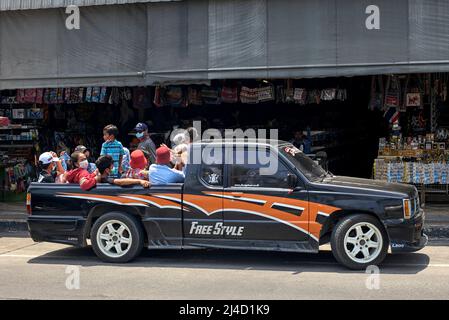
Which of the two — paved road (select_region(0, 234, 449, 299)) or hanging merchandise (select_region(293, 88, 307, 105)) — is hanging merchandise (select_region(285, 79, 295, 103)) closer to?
hanging merchandise (select_region(293, 88, 307, 105))

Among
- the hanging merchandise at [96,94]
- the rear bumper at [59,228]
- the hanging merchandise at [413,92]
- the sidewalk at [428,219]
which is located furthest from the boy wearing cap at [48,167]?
the hanging merchandise at [413,92]

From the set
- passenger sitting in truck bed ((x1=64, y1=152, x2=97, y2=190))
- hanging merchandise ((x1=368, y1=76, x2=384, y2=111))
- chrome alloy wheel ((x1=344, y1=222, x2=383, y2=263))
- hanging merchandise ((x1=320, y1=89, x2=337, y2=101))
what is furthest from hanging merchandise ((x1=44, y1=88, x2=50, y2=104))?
chrome alloy wheel ((x1=344, y1=222, x2=383, y2=263))

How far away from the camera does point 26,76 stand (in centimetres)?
1309

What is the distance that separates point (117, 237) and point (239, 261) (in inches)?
68.0

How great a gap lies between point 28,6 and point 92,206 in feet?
19.9

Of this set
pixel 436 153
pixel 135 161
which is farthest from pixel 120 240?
pixel 436 153

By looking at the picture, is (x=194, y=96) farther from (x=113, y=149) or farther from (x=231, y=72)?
(x=113, y=149)

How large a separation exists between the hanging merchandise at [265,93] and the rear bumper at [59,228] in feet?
21.4

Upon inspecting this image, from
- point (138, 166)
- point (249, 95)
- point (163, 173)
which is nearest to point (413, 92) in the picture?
point (249, 95)

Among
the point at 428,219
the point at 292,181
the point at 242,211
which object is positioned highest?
the point at 292,181

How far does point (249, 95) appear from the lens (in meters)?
14.1

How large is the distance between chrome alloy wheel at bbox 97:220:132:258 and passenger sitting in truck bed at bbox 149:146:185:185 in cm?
79

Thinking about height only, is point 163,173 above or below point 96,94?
below

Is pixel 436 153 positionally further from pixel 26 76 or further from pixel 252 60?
pixel 26 76
